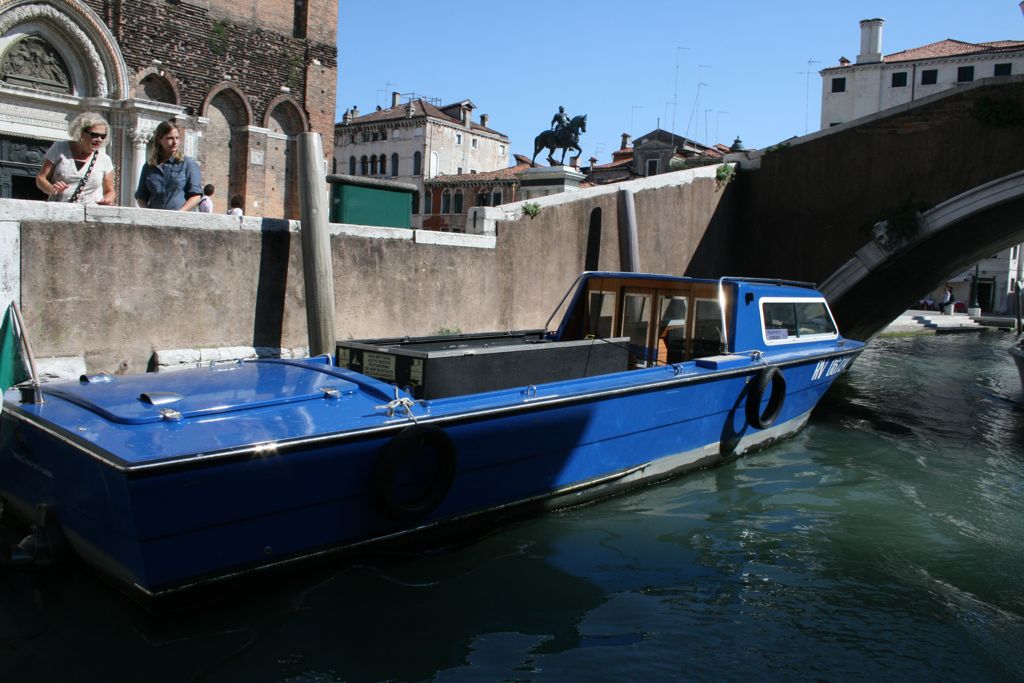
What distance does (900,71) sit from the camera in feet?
124

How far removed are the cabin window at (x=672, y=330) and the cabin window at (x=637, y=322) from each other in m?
0.11

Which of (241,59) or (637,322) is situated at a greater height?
(241,59)

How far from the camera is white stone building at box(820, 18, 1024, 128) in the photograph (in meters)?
36.0

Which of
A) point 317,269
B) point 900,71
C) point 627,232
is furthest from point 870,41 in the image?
point 317,269

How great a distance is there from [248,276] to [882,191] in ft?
28.3

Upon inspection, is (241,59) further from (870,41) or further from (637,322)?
(870,41)

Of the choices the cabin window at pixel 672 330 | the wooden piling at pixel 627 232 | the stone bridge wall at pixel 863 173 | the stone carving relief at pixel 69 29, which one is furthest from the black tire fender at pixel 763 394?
the stone carving relief at pixel 69 29

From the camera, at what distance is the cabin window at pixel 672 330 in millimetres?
6594

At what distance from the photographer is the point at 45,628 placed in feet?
11.3

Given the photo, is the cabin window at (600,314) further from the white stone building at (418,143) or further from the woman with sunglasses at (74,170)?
the white stone building at (418,143)

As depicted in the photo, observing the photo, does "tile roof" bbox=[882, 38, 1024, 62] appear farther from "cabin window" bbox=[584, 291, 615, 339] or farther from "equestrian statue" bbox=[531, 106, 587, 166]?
"cabin window" bbox=[584, 291, 615, 339]

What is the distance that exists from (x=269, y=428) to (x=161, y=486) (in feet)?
1.85

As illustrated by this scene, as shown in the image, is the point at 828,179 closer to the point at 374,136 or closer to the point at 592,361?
the point at 592,361

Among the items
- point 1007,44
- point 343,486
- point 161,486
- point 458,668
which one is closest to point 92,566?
point 161,486
